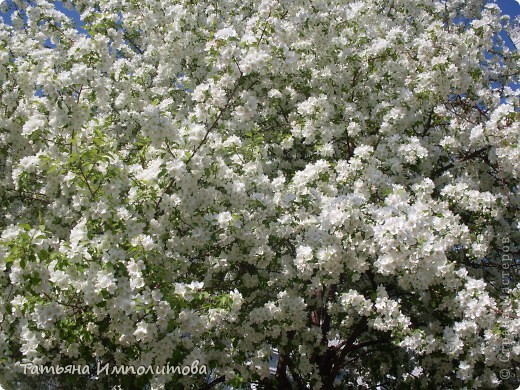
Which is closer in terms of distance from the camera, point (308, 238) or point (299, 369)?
point (308, 238)

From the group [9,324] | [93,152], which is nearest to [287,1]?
[93,152]

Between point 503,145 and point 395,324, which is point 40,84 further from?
point 503,145

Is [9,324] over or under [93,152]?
under

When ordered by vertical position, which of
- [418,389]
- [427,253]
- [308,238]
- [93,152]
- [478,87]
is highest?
[478,87]

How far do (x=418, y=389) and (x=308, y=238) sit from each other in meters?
3.68

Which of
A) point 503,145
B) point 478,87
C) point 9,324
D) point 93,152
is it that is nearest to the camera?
point 93,152

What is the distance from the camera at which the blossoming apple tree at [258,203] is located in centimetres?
552

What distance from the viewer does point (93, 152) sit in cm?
540

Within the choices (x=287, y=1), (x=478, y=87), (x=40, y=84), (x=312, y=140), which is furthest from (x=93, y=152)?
(x=478, y=87)

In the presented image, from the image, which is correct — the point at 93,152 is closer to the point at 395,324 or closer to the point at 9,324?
the point at 9,324

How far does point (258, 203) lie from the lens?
6.57m

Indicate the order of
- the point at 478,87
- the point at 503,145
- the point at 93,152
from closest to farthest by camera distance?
the point at 93,152
the point at 503,145
the point at 478,87

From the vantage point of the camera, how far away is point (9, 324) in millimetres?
5770

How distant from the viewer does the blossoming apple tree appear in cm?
552
